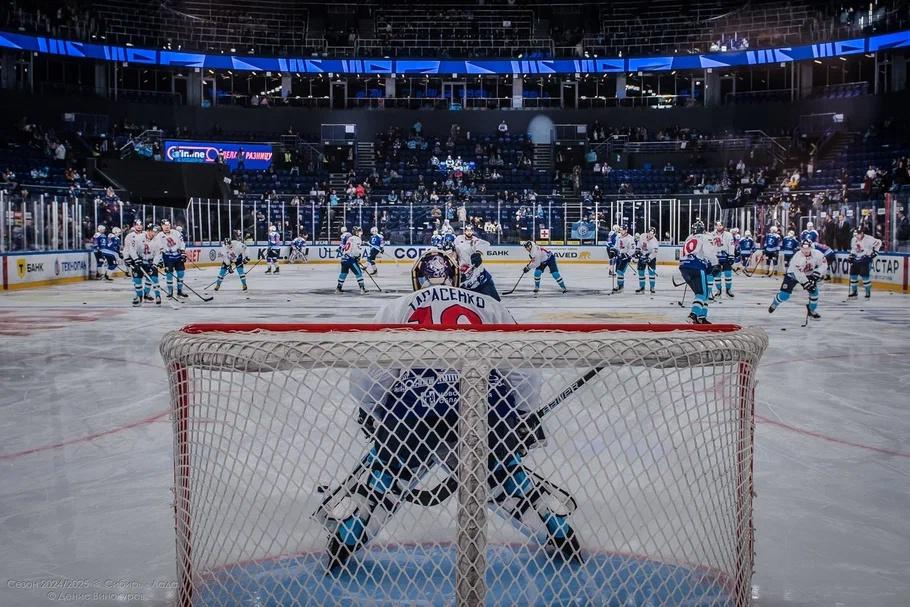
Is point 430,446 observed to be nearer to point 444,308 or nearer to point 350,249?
point 444,308

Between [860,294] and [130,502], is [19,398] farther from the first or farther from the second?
[860,294]

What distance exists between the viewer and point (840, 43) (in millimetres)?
34156

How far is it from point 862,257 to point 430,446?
15647mm

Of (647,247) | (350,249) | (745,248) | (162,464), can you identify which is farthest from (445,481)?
(745,248)

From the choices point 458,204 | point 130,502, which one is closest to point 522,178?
point 458,204

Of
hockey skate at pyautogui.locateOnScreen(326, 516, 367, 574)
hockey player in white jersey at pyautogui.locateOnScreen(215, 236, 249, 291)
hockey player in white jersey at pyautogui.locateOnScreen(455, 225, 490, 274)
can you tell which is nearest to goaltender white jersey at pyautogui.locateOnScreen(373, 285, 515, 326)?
hockey skate at pyautogui.locateOnScreen(326, 516, 367, 574)

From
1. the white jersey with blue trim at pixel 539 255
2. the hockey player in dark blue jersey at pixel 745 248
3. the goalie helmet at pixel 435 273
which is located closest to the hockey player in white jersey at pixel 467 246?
the white jersey with blue trim at pixel 539 255

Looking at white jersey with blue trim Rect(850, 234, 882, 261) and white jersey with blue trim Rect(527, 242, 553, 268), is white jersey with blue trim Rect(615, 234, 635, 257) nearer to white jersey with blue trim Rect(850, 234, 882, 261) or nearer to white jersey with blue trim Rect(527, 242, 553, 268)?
white jersey with blue trim Rect(527, 242, 553, 268)

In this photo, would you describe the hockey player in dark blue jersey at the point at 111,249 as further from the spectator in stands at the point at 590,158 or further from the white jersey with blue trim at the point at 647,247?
the spectator in stands at the point at 590,158

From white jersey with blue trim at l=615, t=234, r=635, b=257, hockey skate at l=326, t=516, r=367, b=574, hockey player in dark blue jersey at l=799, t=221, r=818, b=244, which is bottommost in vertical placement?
hockey skate at l=326, t=516, r=367, b=574

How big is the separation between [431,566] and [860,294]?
53.3ft

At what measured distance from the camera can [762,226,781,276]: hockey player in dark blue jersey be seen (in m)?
23.0

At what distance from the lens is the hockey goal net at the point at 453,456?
221cm

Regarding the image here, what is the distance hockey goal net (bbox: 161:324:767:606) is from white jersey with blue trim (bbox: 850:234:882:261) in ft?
47.8
